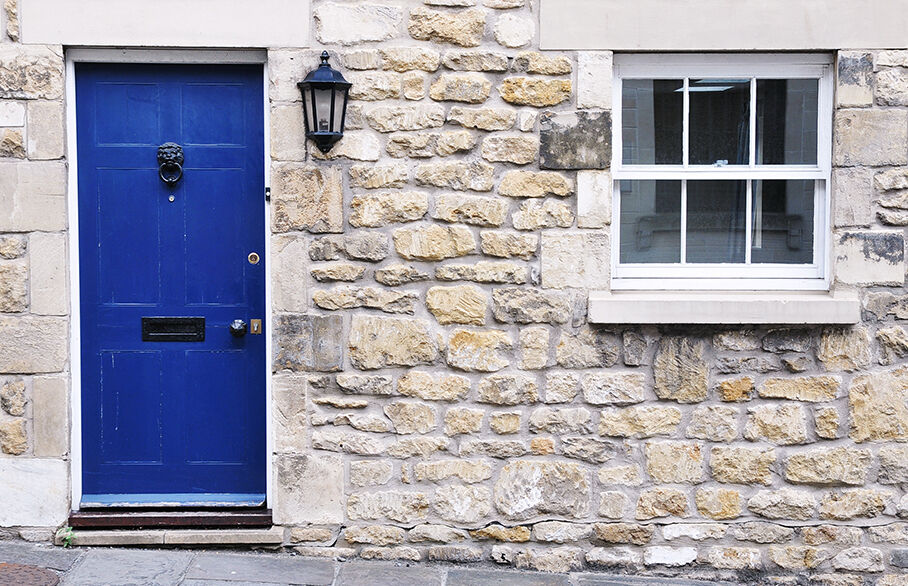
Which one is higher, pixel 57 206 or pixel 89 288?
pixel 57 206

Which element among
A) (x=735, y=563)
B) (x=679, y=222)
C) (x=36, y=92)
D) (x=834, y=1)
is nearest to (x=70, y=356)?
(x=36, y=92)

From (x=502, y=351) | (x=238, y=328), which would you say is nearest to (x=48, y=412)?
(x=238, y=328)

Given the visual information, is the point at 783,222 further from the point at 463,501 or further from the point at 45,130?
the point at 45,130

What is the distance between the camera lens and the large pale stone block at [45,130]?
13.9 ft

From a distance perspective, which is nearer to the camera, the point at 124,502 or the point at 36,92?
the point at 36,92

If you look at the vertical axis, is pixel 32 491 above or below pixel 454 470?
below

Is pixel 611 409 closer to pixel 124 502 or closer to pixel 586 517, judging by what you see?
pixel 586 517

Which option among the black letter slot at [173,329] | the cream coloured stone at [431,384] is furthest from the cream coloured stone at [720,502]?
the black letter slot at [173,329]

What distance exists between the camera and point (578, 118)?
428 centimetres

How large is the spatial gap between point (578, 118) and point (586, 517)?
202cm

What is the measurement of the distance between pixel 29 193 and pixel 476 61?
2309 mm

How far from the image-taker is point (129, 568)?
4.14 metres

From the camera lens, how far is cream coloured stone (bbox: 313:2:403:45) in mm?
4258

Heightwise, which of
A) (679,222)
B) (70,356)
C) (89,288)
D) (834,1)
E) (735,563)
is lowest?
(735,563)
